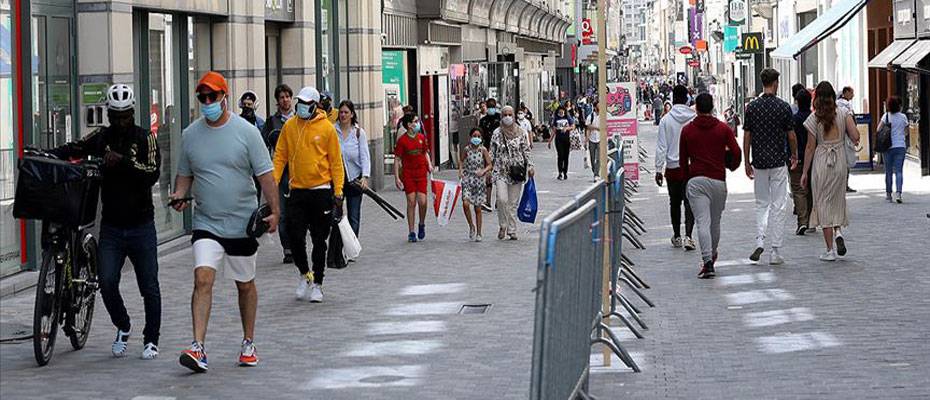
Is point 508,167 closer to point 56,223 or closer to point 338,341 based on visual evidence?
point 338,341

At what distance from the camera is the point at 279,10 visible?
79.2 ft

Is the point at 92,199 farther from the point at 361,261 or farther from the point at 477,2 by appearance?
the point at 477,2

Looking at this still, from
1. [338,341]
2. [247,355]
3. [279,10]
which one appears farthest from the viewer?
[279,10]

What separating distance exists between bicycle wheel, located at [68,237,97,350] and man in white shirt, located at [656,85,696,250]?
8.26 m

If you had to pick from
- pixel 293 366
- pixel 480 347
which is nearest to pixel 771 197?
pixel 480 347

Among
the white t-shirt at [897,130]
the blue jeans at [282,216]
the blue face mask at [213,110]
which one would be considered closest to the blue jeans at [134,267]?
the blue face mask at [213,110]

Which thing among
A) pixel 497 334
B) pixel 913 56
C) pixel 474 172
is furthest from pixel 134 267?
pixel 913 56

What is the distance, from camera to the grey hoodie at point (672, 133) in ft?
61.0

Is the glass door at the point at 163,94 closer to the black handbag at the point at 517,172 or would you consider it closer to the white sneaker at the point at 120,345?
the black handbag at the point at 517,172

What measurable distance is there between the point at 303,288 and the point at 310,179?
873 millimetres

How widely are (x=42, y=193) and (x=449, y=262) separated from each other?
24.4ft

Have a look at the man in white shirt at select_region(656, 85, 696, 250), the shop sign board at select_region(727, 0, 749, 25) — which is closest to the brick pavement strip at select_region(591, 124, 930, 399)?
the man in white shirt at select_region(656, 85, 696, 250)

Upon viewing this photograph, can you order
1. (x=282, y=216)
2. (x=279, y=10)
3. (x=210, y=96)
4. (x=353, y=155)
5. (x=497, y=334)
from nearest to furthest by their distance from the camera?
1. (x=210, y=96)
2. (x=497, y=334)
3. (x=282, y=216)
4. (x=353, y=155)
5. (x=279, y=10)

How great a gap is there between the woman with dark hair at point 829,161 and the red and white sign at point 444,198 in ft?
17.3
